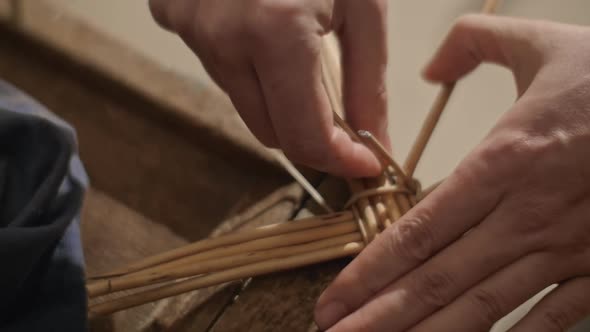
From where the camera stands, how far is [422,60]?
868mm

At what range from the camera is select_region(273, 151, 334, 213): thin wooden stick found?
0.61 m

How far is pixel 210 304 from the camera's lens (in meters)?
0.56

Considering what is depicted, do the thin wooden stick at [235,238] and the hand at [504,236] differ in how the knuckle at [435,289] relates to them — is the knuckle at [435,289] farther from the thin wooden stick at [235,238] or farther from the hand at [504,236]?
the thin wooden stick at [235,238]

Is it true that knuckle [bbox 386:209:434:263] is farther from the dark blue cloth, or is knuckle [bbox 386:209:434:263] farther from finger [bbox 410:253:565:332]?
the dark blue cloth

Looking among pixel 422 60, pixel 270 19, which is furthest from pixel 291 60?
pixel 422 60

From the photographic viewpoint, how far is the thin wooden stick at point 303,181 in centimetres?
61

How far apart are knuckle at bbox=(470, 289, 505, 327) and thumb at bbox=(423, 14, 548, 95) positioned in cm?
21

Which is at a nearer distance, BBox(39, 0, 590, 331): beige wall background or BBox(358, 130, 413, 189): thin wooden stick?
BBox(358, 130, 413, 189): thin wooden stick

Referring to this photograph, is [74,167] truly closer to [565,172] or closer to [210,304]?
[210,304]

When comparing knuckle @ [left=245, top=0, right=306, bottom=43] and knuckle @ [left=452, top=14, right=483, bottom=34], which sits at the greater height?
knuckle @ [left=245, top=0, right=306, bottom=43]

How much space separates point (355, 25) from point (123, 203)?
13.1 inches

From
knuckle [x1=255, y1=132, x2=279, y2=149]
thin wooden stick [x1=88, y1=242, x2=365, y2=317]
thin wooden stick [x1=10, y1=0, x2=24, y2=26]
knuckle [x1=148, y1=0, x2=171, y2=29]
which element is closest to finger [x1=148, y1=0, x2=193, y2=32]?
knuckle [x1=148, y1=0, x2=171, y2=29]

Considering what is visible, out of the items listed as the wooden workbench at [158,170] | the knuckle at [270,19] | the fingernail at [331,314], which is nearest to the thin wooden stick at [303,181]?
the wooden workbench at [158,170]

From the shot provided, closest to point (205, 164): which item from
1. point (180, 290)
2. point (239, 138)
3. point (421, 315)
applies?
point (239, 138)
